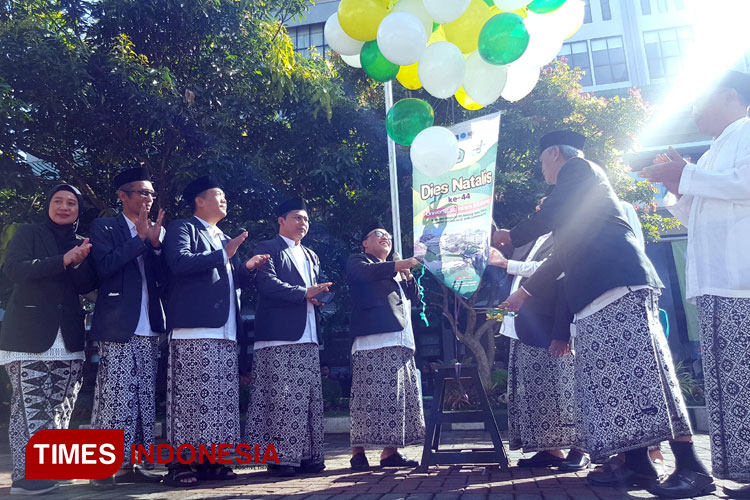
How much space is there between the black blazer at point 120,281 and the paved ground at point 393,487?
0.99 meters

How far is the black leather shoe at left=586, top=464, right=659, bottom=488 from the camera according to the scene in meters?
2.87

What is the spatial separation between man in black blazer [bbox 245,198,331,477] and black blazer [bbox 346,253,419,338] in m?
0.38

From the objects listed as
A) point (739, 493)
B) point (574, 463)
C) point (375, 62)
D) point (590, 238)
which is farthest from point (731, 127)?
point (375, 62)

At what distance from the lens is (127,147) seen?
8305 mm

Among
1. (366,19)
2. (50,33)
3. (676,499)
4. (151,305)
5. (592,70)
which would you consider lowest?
(676,499)

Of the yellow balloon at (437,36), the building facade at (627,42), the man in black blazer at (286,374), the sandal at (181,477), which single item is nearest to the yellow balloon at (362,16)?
the yellow balloon at (437,36)

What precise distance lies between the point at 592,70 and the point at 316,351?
18.8 m

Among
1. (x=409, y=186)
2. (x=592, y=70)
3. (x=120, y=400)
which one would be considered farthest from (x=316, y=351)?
(x=592, y=70)

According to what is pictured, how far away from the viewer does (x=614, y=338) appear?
9.82 ft

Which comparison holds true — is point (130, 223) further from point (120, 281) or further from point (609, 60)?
point (609, 60)

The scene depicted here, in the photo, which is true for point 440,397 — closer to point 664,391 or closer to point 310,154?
point 664,391

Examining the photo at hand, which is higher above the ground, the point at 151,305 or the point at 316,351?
the point at 151,305

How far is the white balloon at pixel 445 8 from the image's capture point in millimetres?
3742

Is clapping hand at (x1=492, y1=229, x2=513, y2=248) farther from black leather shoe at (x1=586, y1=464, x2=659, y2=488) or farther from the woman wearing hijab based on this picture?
the woman wearing hijab
